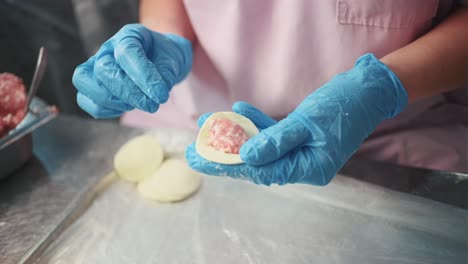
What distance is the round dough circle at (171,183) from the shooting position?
1100 millimetres

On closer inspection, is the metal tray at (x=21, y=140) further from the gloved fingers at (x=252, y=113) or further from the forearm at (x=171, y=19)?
the gloved fingers at (x=252, y=113)

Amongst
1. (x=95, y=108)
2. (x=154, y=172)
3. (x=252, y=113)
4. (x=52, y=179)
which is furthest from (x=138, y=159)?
(x=252, y=113)

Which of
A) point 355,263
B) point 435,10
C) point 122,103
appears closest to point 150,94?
point 122,103

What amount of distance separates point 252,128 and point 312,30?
0.30m

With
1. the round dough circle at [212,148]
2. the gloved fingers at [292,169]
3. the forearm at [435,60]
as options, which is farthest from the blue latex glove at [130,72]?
the forearm at [435,60]

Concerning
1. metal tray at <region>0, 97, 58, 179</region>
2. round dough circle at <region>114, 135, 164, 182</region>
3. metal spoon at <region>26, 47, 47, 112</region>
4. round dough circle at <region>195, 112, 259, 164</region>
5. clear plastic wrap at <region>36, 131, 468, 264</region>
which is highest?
metal spoon at <region>26, 47, 47, 112</region>

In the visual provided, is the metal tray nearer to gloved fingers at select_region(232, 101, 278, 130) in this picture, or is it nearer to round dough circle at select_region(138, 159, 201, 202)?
round dough circle at select_region(138, 159, 201, 202)

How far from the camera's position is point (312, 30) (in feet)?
3.36

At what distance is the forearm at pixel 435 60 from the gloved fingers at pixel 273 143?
0.91 feet

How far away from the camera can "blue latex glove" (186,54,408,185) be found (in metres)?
0.81

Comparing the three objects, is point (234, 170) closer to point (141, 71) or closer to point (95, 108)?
point (141, 71)

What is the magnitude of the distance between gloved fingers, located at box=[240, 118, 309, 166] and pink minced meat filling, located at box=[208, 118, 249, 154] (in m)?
0.08

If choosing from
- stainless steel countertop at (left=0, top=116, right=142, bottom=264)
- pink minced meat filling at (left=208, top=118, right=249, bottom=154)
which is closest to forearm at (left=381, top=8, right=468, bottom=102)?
pink minced meat filling at (left=208, top=118, right=249, bottom=154)

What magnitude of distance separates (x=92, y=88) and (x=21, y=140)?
0.33 meters
